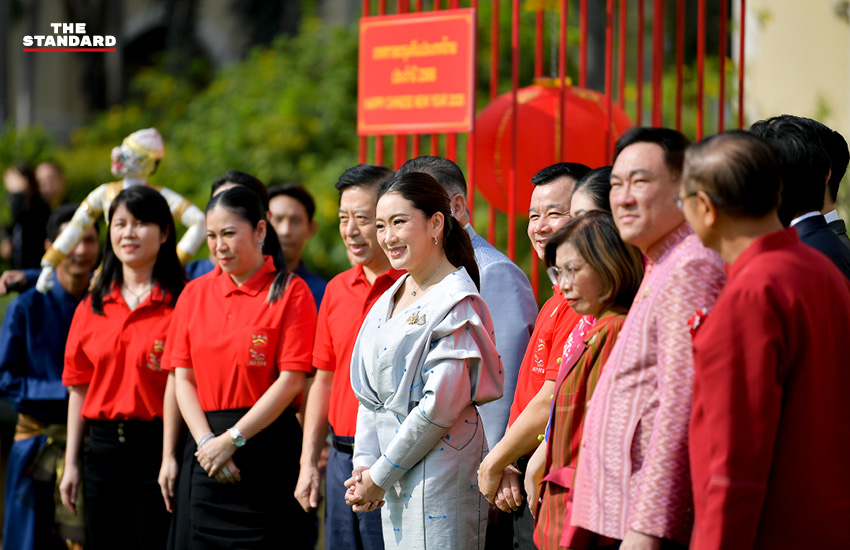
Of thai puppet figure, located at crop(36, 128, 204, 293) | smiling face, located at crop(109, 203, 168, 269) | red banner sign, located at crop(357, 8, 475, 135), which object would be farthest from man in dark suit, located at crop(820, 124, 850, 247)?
thai puppet figure, located at crop(36, 128, 204, 293)

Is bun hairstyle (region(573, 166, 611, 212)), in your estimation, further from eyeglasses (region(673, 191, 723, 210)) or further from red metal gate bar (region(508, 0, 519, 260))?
red metal gate bar (region(508, 0, 519, 260))

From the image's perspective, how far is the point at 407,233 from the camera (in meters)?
2.66

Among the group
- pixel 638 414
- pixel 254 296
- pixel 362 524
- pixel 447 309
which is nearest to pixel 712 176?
pixel 638 414

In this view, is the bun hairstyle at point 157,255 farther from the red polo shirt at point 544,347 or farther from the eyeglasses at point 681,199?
the eyeglasses at point 681,199

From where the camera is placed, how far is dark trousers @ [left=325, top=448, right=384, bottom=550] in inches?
121

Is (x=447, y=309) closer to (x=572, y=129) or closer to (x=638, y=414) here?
(x=638, y=414)

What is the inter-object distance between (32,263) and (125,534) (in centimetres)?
262

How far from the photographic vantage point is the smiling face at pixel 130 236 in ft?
12.5

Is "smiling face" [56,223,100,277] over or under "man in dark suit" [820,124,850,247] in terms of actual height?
under

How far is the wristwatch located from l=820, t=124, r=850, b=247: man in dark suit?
6.58ft

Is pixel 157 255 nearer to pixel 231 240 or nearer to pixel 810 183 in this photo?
pixel 231 240

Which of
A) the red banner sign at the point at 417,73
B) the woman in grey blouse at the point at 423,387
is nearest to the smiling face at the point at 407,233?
the woman in grey blouse at the point at 423,387

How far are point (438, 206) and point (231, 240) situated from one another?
3.44 ft

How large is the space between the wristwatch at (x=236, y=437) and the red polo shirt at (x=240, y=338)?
0.10 m
